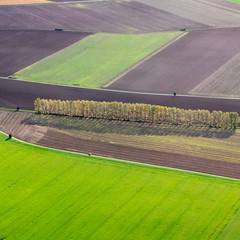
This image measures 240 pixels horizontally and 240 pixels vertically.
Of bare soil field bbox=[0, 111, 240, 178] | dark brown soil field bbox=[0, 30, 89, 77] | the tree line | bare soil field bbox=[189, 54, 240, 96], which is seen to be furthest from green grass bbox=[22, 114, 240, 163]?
dark brown soil field bbox=[0, 30, 89, 77]

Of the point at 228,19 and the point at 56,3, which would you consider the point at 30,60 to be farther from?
the point at 228,19

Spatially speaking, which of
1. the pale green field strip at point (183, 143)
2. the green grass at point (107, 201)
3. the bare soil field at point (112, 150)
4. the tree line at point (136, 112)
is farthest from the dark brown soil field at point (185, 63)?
the green grass at point (107, 201)

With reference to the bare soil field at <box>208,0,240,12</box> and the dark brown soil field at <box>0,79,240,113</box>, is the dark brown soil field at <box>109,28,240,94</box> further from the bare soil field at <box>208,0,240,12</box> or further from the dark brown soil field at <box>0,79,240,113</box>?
the bare soil field at <box>208,0,240,12</box>

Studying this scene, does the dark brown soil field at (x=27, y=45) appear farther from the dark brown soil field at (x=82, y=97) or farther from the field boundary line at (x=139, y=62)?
the field boundary line at (x=139, y=62)

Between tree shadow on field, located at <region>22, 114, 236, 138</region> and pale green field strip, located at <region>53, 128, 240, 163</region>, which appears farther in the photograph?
tree shadow on field, located at <region>22, 114, 236, 138</region>

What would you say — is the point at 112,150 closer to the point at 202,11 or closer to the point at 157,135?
the point at 157,135
